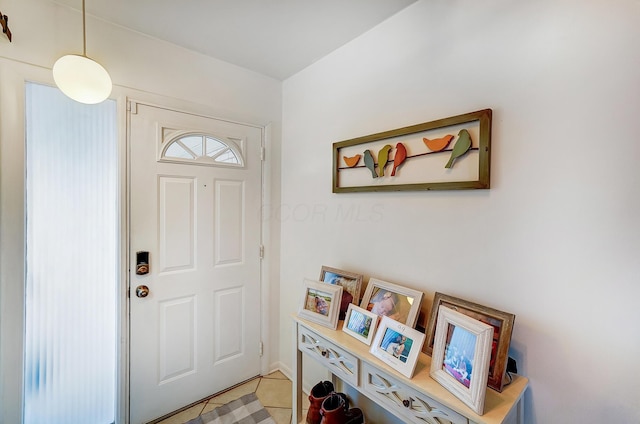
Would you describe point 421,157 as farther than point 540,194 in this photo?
Yes

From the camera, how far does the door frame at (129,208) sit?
Answer: 5.24ft

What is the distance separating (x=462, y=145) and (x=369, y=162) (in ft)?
1.61

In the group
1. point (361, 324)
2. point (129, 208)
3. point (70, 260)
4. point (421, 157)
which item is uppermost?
point (421, 157)

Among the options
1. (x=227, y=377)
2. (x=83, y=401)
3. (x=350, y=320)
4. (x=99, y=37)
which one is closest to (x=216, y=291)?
(x=227, y=377)

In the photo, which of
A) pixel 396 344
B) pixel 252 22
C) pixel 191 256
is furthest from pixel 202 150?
pixel 396 344

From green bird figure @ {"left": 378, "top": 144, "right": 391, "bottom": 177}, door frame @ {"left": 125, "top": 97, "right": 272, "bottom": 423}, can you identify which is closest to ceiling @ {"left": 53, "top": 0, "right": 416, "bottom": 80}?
door frame @ {"left": 125, "top": 97, "right": 272, "bottom": 423}

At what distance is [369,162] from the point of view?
4.96 feet

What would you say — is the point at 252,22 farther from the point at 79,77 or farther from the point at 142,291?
the point at 142,291

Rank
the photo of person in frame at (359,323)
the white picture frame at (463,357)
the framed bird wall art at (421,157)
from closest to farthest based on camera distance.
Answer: the white picture frame at (463,357), the framed bird wall art at (421,157), the photo of person in frame at (359,323)

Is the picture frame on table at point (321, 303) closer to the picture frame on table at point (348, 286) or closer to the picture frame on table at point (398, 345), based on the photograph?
the picture frame on table at point (348, 286)

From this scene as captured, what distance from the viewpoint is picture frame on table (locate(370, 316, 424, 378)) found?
39.5 inches

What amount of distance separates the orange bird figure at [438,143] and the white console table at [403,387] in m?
0.90

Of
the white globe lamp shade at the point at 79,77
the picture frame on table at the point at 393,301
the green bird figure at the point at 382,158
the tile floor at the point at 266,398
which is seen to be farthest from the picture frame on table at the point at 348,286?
the white globe lamp shade at the point at 79,77

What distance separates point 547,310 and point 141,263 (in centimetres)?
202
